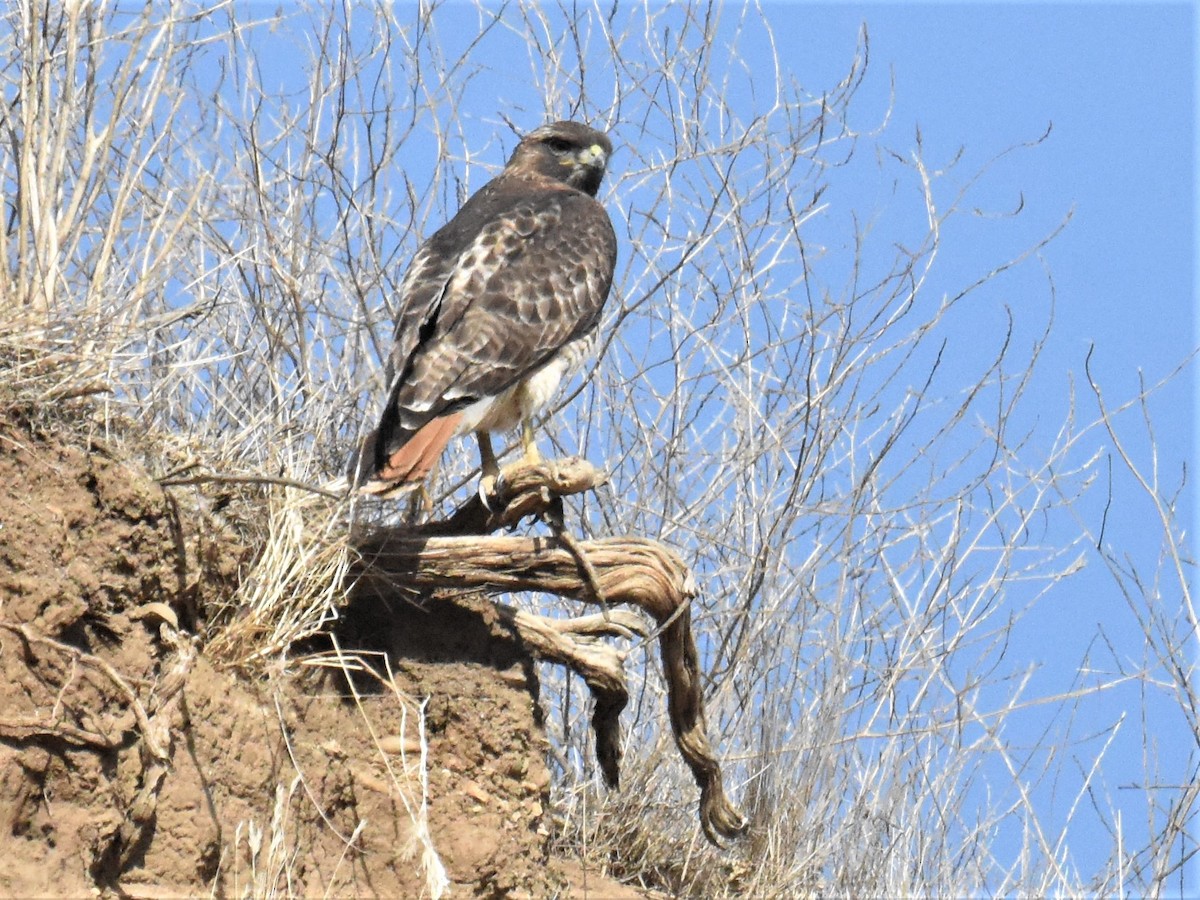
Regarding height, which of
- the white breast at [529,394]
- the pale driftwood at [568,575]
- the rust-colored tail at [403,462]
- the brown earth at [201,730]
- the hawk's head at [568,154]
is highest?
the hawk's head at [568,154]

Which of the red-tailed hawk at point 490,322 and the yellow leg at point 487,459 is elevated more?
the red-tailed hawk at point 490,322

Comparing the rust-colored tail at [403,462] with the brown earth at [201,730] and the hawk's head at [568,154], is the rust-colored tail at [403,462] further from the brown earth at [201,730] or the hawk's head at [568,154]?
the hawk's head at [568,154]

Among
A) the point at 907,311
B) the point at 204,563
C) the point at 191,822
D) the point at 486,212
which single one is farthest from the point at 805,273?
the point at 191,822

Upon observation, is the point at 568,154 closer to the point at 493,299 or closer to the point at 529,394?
the point at 493,299

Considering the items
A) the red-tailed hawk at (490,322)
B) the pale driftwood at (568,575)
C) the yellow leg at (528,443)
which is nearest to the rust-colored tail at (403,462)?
the red-tailed hawk at (490,322)

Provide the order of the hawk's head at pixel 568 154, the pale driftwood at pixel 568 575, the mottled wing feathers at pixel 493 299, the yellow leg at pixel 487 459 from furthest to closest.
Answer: the hawk's head at pixel 568 154, the yellow leg at pixel 487 459, the mottled wing feathers at pixel 493 299, the pale driftwood at pixel 568 575

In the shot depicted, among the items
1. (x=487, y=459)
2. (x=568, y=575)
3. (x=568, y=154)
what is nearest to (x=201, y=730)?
(x=568, y=575)

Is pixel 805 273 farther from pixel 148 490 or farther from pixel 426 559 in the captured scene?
pixel 148 490

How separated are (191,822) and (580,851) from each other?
1959mm

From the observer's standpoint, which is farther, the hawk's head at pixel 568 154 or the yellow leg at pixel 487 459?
the hawk's head at pixel 568 154

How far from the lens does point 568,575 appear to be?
492 cm

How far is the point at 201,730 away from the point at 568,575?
1.23m

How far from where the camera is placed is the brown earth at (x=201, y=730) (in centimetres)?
395

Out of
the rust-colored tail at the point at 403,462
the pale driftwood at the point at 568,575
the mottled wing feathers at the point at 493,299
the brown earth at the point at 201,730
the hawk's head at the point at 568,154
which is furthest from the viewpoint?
the hawk's head at the point at 568,154
